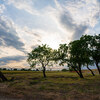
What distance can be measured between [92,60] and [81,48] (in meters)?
8.93

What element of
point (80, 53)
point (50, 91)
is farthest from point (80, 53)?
point (50, 91)

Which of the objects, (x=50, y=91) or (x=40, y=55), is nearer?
(x=50, y=91)

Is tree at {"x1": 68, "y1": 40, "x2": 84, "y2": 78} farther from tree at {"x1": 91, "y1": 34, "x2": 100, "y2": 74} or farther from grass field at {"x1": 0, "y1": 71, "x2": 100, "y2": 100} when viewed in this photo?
grass field at {"x1": 0, "y1": 71, "x2": 100, "y2": 100}

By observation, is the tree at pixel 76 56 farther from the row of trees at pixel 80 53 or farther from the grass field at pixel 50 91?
the grass field at pixel 50 91

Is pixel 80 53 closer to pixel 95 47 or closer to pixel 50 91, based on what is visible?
pixel 95 47

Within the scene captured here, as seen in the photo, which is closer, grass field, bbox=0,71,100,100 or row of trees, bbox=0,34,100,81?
grass field, bbox=0,71,100,100

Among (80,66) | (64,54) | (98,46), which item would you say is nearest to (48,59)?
(64,54)

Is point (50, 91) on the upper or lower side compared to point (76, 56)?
lower

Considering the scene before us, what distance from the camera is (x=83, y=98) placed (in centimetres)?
802

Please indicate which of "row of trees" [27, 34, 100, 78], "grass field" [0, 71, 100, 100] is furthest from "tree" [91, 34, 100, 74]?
"grass field" [0, 71, 100, 100]

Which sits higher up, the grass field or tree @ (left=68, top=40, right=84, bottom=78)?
tree @ (left=68, top=40, right=84, bottom=78)

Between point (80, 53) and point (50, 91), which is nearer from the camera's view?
point (50, 91)

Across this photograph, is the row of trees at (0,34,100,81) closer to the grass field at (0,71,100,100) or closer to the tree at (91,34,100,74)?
the tree at (91,34,100,74)

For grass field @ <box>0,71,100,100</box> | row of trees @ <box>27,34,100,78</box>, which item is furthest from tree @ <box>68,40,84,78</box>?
grass field @ <box>0,71,100,100</box>
